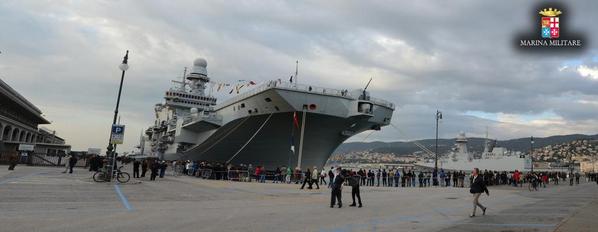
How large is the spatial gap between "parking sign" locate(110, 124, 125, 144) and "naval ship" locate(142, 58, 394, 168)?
40.9 feet

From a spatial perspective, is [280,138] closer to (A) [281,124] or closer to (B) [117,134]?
(A) [281,124]

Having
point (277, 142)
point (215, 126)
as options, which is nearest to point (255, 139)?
point (277, 142)

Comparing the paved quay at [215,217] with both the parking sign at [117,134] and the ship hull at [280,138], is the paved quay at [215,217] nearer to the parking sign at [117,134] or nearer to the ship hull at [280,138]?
the parking sign at [117,134]

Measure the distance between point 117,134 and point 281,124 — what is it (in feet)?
53.4

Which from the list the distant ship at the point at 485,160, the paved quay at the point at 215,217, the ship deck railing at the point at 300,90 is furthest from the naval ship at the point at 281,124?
the distant ship at the point at 485,160

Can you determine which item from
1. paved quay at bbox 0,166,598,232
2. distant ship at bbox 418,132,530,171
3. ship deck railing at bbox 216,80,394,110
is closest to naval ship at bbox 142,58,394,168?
ship deck railing at bbox 216,80,394,110

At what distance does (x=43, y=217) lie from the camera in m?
8.41

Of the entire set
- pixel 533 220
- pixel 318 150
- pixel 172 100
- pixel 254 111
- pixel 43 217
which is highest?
pixel 172 100

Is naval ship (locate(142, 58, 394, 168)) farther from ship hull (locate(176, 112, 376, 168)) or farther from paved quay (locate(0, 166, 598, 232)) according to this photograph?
paved quay (locate(0, 166, 598, 232))

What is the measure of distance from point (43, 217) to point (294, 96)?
22.5m

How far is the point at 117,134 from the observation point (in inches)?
731

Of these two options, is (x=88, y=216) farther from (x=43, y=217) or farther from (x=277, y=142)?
(x=277, y=142)

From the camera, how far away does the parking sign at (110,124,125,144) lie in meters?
18.5

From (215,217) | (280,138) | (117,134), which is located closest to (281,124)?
(280,138)
